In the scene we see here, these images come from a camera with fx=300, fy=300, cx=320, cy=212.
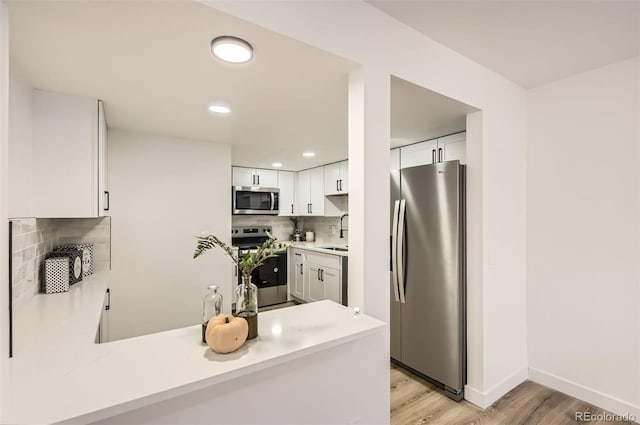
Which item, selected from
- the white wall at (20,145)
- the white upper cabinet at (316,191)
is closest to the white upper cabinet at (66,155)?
the white wall at (20,145)

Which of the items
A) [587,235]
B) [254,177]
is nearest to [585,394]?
[587,235]

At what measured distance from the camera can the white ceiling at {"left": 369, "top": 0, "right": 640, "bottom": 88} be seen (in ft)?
4.87

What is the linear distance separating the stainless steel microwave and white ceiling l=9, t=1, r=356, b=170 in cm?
185

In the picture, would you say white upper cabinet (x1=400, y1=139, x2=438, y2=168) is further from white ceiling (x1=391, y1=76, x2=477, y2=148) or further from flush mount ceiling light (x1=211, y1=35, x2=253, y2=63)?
flush mount ceiling light (x1=211, y1=35, x2=253, y2=63)

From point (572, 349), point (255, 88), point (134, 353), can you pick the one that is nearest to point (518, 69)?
point (255, 88)

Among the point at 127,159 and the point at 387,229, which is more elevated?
the point at 127,159

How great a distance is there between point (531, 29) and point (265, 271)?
3.96 m

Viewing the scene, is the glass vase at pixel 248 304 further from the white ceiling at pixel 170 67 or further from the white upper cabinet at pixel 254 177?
the white upper cabinet at pixel 254 177

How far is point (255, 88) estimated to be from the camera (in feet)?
5.72

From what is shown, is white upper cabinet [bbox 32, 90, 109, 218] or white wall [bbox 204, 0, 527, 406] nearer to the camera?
white wall [bbox 204, 0, 527, 406]

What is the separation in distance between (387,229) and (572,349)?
197 cm

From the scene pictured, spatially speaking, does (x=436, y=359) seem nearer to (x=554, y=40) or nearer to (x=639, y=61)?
(x=554, y=40)

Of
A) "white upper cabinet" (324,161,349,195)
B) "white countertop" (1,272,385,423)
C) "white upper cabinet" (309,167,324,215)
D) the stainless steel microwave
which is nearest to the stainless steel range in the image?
the stainless steel microwave

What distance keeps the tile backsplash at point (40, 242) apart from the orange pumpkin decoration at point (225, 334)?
0.73 metres
